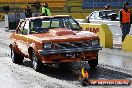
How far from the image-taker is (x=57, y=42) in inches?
438

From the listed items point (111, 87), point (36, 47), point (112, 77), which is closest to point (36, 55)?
point (36, 47)

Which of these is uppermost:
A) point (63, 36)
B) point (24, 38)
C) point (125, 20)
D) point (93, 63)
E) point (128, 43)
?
point (125, 20)

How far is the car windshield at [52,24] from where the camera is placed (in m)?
12.5

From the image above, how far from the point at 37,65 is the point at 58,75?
792mm

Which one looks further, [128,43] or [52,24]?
[128,43]

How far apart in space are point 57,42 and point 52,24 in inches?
61.9

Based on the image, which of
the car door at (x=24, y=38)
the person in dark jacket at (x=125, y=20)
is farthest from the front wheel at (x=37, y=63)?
the person in dark jacket at (x=125, y=20)

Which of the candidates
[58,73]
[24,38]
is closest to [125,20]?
[24,38]

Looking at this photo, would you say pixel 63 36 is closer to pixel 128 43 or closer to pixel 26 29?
pixel 26 29

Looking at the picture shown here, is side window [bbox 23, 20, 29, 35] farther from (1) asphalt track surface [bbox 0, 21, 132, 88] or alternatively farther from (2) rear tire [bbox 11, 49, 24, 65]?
(2) rear tire [bbox 11, 49, 24, 65]

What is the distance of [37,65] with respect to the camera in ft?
38.2

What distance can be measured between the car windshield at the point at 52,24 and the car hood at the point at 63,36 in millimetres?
368

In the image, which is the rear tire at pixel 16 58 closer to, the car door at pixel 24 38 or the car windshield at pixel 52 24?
the car door at pixel 24 38

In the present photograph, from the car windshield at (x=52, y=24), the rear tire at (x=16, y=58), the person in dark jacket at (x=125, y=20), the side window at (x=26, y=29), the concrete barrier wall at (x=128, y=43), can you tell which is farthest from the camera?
the person in dark jacket at (x=125, y=20)
